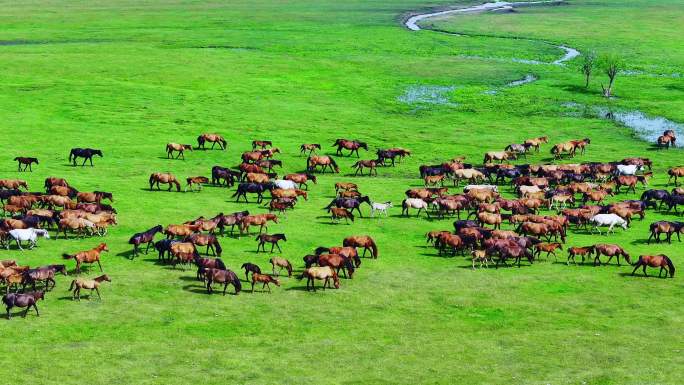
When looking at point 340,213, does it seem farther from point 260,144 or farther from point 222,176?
point 260,144

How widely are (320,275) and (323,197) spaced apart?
53.2 ft

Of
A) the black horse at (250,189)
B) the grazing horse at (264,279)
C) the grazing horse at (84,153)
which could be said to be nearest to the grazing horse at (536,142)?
the black horse at (250,189)

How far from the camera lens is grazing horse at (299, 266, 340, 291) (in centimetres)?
2948

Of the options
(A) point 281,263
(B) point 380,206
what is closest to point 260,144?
(B) point 380,206

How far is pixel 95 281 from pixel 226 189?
1894 cm

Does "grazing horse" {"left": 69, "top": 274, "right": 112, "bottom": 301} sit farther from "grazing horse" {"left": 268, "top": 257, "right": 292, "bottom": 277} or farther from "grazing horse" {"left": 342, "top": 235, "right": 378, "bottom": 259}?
"grazing horse" {"left": 342, "top": 235, "right": 378, "bottom": 259}

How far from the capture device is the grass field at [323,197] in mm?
23953

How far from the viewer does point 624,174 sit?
51.4m

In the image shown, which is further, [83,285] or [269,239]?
[269,239]

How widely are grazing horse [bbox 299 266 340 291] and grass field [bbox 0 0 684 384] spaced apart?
40 cm

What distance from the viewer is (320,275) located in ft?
96.8

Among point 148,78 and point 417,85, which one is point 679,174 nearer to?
point 417,85

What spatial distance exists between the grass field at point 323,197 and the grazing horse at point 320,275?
401 mm

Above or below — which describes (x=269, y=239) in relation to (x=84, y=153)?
below
